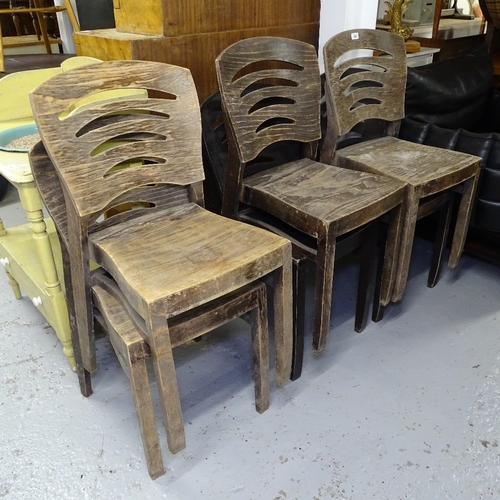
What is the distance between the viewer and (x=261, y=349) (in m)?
1.41

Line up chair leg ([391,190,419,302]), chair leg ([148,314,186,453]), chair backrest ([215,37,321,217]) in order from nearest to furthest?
chair leg ([148,314,186,453])
chair backrest ([215,37,321,217])
chair leg ([391,190,419,302])

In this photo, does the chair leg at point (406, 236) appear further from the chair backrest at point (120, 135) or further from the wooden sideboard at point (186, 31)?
the wooden sideboard at point (186, 31)

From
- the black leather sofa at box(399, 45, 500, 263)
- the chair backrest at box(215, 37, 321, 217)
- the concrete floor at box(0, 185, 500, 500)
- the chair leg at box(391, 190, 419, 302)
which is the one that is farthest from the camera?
the black leather sofa at box(399, 45, 500, 263)

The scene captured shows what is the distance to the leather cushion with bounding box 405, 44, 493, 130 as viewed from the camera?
2.18 metres

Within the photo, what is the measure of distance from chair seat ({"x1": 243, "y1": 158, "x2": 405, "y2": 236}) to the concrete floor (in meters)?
0.53

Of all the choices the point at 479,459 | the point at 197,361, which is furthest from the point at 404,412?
the point at 197,361

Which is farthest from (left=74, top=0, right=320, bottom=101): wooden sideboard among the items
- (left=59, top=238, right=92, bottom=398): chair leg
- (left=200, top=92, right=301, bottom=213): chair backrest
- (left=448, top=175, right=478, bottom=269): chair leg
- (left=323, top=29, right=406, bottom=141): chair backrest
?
(left=448, top=175, right=478, bottom=269): chair leg

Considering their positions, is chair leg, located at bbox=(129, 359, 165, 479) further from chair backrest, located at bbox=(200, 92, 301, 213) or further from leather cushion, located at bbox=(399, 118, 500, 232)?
leather cushion, located at bbox=(399, 118, 500, 232)

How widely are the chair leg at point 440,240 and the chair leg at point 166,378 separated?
1292mm

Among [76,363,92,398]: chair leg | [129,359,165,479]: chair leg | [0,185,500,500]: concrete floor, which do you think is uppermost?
[129,359,165,479]: chair leg

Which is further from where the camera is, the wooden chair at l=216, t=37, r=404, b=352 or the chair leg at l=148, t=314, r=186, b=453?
the wooden chair at l=216, t=37, r=404, b=352

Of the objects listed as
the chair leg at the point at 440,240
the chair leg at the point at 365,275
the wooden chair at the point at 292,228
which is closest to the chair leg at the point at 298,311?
the wooden chair at the point at 292,228

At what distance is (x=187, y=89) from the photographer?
135cm

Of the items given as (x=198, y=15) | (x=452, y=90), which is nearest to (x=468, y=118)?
(x=452, y=90)
